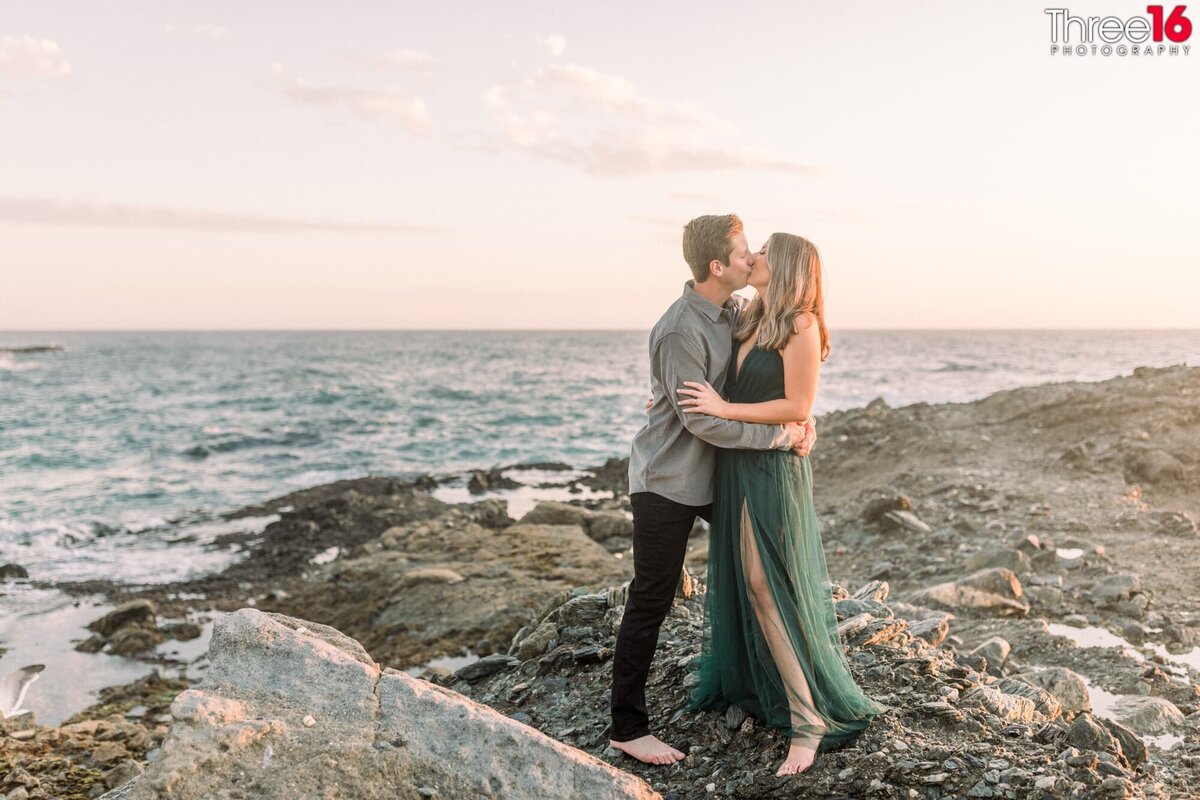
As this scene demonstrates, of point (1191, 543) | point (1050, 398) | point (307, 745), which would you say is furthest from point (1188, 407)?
point (307, 745)

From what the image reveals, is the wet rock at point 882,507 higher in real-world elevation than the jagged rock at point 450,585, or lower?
higher

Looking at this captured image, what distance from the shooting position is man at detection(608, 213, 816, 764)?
4094mm

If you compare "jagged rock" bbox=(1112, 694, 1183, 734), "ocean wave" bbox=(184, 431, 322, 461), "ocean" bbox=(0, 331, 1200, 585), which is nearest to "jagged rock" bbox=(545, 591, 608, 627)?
"jagged rock" bbox=(1112, 694, 1183, 734)

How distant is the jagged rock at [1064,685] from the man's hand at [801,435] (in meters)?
2.74

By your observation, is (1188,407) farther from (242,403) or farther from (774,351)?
(242,403)

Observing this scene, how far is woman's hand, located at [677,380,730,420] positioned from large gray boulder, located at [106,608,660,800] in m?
1.64

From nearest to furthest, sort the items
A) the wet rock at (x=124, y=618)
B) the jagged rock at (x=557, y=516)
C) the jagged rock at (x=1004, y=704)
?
the jagged rock at (x=1004, y=704) → the wet rock at (x=124, y=618) → the jagged rock at (x=557, y=516)

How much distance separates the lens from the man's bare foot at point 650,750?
4.39 m

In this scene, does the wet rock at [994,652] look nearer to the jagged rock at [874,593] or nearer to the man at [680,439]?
the jagged rock at [874,593]

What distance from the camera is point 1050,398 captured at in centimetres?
1952

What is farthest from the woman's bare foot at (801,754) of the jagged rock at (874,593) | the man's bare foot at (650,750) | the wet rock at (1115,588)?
the wet rock at (1115,588)

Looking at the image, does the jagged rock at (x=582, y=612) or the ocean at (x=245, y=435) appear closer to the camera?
the jagged rock at (x=582, y=612)

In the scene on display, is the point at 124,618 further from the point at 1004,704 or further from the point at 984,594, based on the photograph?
the point at 1004,704

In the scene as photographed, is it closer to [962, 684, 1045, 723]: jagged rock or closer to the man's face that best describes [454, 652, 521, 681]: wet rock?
[962, 684, 1045, 723]: jagged rock
